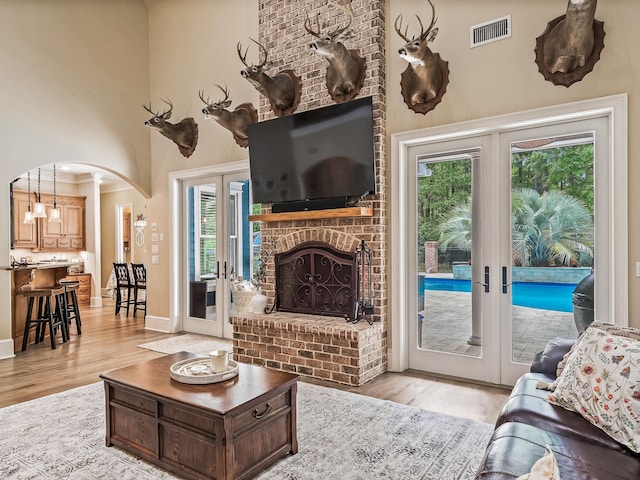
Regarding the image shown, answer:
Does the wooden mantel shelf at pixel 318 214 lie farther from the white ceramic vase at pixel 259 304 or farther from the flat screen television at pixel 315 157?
the white ceramic vase at pixel 259 304

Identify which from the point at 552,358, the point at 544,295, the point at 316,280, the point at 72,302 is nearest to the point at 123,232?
the point at 72,302

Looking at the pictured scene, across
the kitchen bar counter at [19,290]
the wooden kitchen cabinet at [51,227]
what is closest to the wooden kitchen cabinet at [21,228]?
the wooden kitchen cabinet at [51,227]

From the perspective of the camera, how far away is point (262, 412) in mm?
2303

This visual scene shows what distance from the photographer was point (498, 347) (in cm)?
384

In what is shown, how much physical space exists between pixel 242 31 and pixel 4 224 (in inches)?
147

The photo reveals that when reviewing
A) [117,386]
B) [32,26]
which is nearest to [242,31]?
[32,26]

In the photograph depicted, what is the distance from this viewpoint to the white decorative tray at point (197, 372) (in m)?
2.39

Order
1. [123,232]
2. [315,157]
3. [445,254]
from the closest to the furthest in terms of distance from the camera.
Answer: [445,254] → [315,157] → [123,232]

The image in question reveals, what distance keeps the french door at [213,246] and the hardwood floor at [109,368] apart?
69 centimetres

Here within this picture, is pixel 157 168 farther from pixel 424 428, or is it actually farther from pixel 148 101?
pixel 424 428

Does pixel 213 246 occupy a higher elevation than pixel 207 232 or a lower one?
lower

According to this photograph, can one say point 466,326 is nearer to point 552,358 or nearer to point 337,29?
point 552,358

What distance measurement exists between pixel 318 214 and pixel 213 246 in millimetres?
2341

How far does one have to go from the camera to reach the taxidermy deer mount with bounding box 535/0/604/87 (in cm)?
312
